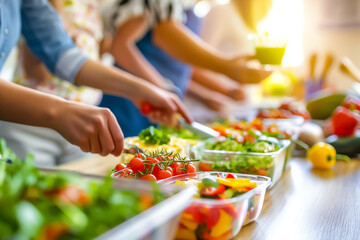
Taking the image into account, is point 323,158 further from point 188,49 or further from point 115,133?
point 188,49

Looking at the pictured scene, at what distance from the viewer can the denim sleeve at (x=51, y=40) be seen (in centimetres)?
131

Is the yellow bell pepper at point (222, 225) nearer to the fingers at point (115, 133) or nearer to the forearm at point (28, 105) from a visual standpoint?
the fingers at point (115, 133)

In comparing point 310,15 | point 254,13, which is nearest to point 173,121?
point 254,13

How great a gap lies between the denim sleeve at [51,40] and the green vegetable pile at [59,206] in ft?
2.93

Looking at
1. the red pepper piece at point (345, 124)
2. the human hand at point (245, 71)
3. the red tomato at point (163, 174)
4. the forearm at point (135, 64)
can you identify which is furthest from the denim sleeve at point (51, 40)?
the red pepper piece at point (345, 124)

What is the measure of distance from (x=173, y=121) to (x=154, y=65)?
1023 millimetres

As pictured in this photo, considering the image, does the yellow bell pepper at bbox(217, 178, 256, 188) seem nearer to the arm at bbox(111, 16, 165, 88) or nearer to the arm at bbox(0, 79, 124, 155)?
the arm at bbox(0, 79, 124, 155)

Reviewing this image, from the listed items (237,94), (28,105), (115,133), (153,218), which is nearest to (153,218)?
(153,218)

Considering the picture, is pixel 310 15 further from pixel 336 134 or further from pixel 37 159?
pixel 37 159

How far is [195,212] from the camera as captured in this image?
1.96 ft

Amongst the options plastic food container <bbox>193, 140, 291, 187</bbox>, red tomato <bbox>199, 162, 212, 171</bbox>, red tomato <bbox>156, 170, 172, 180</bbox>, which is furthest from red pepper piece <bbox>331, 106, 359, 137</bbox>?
red tomato <bbox>156, 170, 172, 180</bbox>

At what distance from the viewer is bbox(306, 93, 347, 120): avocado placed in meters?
2.28

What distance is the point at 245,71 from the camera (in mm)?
1908

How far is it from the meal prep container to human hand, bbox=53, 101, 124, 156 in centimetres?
28
